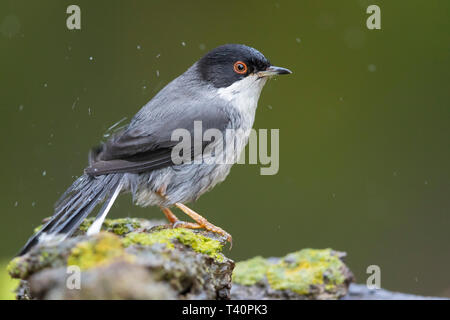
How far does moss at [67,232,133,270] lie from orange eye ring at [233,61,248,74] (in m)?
2.14

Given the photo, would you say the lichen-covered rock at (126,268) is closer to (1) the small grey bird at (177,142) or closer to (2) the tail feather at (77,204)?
(2) the tail feather at (77,204)

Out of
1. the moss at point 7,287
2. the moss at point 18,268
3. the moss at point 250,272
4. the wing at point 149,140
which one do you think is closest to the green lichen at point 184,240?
the moss at point 18,268

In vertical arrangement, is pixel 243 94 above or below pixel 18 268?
above

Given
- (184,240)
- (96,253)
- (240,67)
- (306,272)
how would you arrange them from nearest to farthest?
(96,253) < (184,240) < (306,272) < (240,67)

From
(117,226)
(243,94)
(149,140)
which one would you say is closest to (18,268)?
(117,226)

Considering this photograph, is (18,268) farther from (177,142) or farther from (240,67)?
(240,67)

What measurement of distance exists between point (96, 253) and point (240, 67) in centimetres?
225

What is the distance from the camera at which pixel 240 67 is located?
Answer: 393 centimetres

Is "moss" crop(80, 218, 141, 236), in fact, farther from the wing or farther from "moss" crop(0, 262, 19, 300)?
"moss" crop(0, 262, 19, 300)

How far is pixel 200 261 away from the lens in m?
2.35

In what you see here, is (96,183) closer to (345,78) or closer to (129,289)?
(129,289)

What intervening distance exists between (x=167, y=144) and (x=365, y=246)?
148 inches

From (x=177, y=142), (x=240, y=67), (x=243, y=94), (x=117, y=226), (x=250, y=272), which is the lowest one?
(x=250, y=272)
